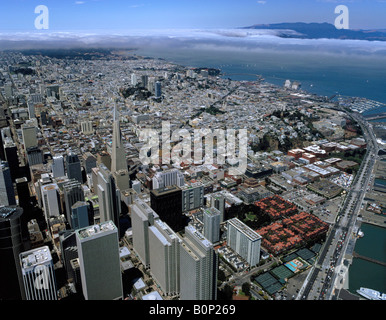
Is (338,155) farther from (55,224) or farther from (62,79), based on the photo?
(62,79)

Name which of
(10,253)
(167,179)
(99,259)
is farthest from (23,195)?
(99,259)

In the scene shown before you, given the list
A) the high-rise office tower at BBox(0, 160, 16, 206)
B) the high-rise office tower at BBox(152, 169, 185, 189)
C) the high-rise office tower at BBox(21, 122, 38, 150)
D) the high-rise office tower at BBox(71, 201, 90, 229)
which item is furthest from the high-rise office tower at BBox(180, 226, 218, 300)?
the high-rise office tower at BBox(21, 122, 38, 150)

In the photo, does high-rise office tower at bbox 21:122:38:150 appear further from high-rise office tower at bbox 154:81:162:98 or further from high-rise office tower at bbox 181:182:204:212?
high-rise office tower at bbox 154:81:162:98

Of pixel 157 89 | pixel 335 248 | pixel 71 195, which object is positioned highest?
pixel 157 89

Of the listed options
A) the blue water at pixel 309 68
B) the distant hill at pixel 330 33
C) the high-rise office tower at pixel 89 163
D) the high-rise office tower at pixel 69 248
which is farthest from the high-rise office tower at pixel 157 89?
the high-rise office tower at pixel 69 248

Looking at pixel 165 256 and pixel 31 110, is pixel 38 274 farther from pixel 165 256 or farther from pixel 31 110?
pixel 31 110

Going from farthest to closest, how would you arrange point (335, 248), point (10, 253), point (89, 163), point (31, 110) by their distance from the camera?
point (31, 110), point (89, 163), point (335, 248), point (10, 253)

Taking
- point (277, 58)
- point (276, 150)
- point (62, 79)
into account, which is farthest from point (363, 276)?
point (277, 58)

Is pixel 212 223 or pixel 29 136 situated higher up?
pixel 29 136
